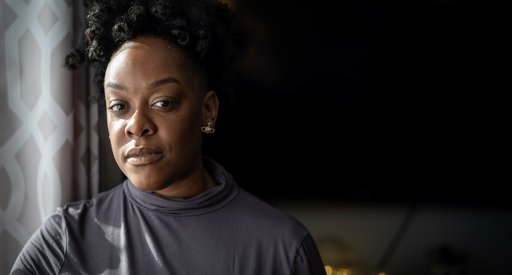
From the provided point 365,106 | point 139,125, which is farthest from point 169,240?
point 365,106

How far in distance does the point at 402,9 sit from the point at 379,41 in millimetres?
97

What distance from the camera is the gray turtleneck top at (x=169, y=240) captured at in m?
0.79

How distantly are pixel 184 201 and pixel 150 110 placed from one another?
168 millimetres

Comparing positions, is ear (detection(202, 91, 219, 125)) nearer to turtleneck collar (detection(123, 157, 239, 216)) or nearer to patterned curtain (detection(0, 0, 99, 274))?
turtleneck collar (detection(123, 157, 239, 216))

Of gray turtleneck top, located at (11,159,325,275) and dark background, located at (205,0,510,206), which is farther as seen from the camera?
dark background, located at (205,0,510,206)

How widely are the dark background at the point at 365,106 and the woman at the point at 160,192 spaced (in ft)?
1.11

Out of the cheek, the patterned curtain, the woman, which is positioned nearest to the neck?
the woman

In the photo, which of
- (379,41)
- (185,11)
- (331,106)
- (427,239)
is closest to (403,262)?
(427,239)

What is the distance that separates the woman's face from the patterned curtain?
202 mm


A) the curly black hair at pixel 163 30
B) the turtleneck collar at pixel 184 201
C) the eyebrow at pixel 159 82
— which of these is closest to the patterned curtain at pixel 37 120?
the curly black hair at pixel 163 30

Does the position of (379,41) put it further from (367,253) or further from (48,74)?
(48,74)

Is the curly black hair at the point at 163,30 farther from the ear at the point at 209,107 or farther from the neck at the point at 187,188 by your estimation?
the neck at the point at 187,188

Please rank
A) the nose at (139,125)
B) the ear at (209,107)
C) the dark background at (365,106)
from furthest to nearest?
the dark background at (365,106)
the ear at (209,107)
the nose at (139,125)

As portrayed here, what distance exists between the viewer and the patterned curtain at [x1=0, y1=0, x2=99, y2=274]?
858 millimetres
